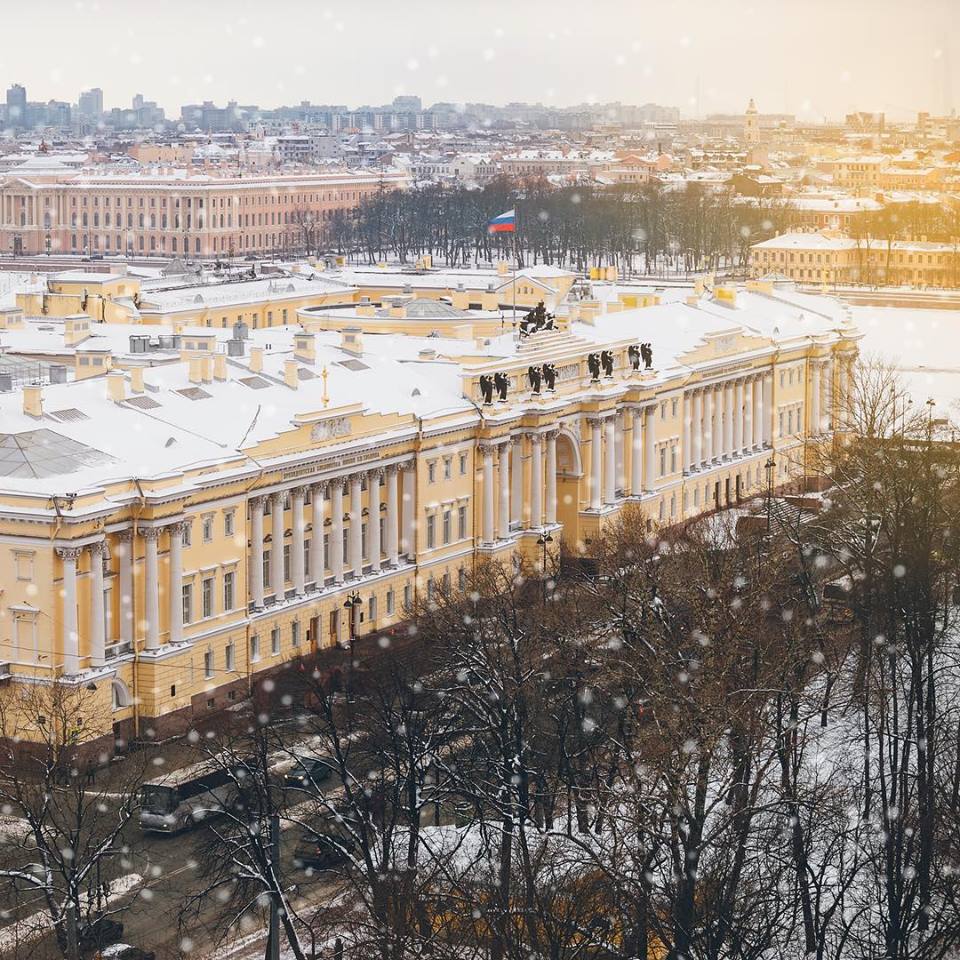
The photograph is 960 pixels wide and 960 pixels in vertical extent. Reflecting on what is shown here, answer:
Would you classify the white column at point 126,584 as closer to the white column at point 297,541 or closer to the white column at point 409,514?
the white column at point 297,541

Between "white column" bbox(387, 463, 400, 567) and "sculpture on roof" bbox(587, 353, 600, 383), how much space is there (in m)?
11.4

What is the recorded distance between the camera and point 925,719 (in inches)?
1698

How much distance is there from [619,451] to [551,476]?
15.3ft

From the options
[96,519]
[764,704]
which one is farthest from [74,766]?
[764,704]

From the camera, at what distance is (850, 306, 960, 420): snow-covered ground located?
9962 centimetres

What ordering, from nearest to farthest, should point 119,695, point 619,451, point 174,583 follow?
point 119,695 → point 174,583 → point 619,451

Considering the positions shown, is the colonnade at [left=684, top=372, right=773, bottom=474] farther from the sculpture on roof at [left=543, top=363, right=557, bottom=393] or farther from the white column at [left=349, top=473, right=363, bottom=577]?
the white column at [left=349, top=473, right=363, bottom=577]

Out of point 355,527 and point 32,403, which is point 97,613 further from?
point 355,527

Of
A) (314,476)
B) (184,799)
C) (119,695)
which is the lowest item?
(184,799)

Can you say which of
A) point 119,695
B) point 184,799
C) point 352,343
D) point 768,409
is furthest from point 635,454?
point 184,799

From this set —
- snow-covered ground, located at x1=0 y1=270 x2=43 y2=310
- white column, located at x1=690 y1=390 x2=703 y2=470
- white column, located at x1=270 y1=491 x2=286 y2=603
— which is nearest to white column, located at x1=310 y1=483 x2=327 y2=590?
white column, located at x1=270 y1=491 x2=286 y2=603

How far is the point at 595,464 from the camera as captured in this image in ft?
224

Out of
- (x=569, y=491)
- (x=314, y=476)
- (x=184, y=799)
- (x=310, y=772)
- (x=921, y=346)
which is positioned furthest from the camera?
(x=921, y=346)

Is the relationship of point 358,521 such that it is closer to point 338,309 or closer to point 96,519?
point 96,519
